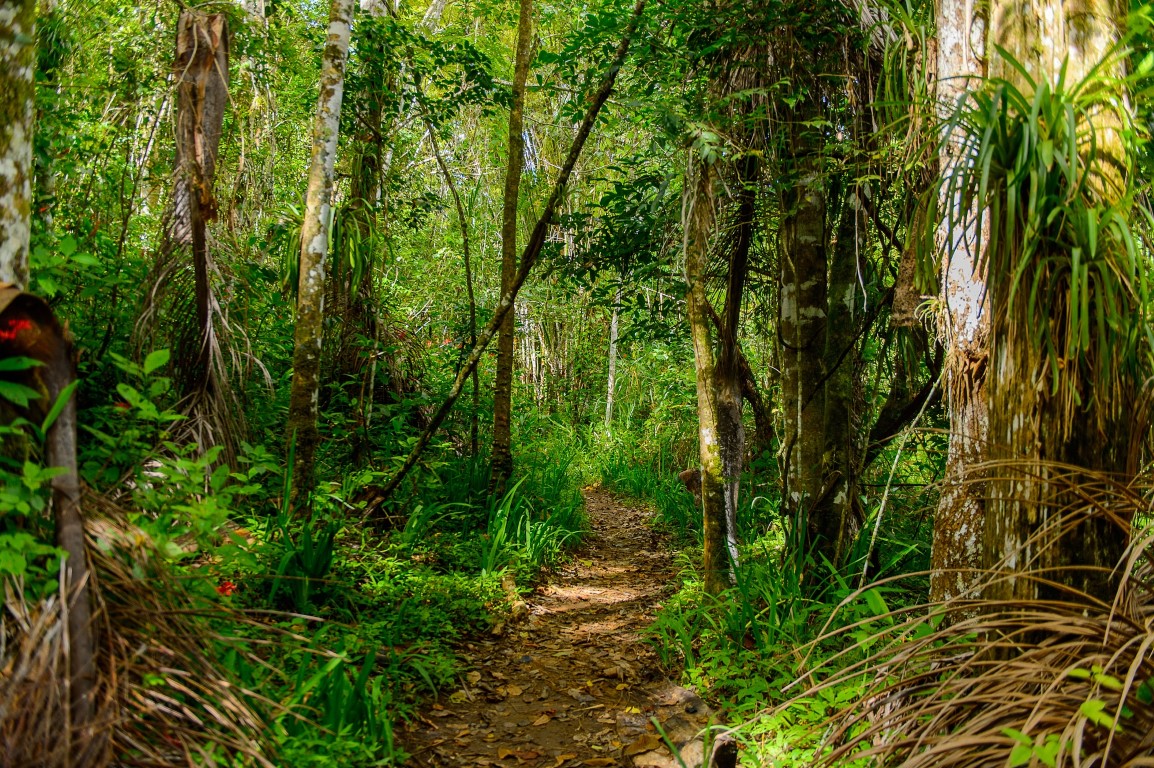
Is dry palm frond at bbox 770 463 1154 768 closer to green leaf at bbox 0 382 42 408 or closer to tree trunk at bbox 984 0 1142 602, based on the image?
tree trunk at bbox 984 0 1142 602

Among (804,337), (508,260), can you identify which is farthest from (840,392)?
(508,260)

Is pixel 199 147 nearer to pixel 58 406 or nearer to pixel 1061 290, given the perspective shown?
pixel 58 406

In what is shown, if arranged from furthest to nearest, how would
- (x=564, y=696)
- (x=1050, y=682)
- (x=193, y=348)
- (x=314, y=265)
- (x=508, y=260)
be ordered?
(x=508, y=260)
(x=314, y=265)
(x=193, y=348)
(x=564, y=696)
(x=1050, y=682)

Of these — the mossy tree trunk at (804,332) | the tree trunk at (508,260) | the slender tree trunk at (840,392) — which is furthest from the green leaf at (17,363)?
the tree trunk at (508,260)

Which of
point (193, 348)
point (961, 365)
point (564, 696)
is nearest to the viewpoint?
point (961, 365)

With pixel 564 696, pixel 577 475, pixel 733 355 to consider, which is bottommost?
pixel 564 696

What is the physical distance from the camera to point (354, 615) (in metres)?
3.96

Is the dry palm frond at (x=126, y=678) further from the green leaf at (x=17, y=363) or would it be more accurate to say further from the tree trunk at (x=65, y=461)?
the green leaf at (x=17, y=363)

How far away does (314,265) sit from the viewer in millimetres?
4332

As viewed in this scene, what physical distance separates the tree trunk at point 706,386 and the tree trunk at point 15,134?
3212 mm

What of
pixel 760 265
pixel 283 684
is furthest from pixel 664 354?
pixel 283 684

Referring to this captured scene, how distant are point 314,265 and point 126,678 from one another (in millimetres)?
3002

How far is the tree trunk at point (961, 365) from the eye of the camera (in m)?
2.44

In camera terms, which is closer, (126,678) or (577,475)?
(126,678)
